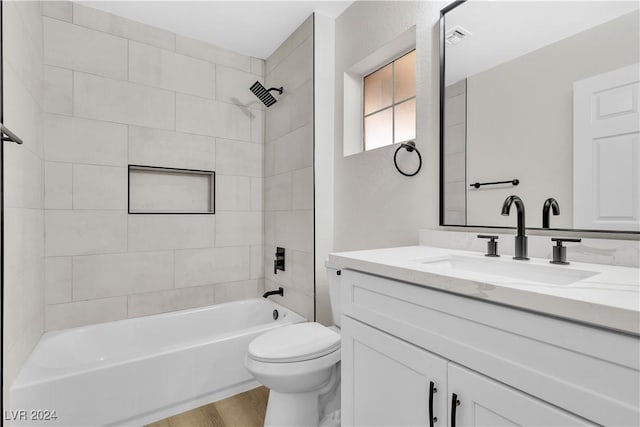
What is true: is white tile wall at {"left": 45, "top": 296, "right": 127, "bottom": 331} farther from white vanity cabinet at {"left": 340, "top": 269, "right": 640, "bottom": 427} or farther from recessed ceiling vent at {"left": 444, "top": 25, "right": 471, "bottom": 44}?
recessed ceiling vent at {"left": 444, "top": 25, "right": 471, "bottom": 44}

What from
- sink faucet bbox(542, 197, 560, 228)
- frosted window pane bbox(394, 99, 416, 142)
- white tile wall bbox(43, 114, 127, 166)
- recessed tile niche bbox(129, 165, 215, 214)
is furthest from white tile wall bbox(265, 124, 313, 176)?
sink faucet bbox(542, 197, 560, 228)

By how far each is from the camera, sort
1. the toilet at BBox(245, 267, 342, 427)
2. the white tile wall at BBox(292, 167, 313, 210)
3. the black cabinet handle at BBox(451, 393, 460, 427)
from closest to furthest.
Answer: the black cabinet handle at BBox(451, 393, 460, 427), the toilet at BBox(245, 267, 342, 427), the white tile wall at BBox(292, 167, 313, 210)

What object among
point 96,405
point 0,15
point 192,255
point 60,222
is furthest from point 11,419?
point 0,15

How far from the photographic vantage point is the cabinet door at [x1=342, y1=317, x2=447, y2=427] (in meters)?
0.90

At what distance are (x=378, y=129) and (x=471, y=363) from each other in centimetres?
158

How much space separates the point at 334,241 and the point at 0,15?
1.96 m

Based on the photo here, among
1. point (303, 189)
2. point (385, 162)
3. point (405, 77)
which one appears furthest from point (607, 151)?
point (303, 189)

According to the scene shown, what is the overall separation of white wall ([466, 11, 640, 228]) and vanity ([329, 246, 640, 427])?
0.27 m

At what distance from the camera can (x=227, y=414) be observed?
71.2 inches

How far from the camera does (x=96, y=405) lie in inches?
61.6

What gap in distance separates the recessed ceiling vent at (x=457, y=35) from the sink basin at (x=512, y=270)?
980mm

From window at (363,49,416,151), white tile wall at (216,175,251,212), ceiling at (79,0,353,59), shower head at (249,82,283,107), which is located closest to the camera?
window at (363,49,416,151)

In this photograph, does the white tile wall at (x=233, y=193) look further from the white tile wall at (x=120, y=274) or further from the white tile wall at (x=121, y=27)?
the white tile wall at (x=121, y=27)

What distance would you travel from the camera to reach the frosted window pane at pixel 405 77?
183 centimetres
